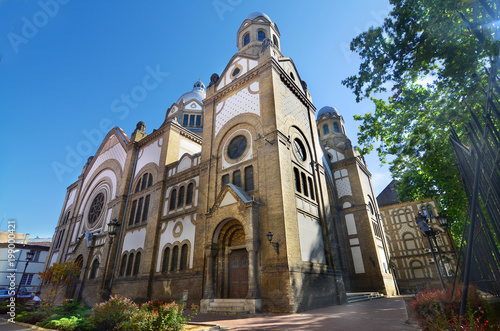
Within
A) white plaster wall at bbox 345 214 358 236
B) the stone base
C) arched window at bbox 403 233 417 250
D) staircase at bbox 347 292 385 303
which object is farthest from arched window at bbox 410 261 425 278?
the stone base

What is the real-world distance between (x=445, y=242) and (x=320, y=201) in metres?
24.7

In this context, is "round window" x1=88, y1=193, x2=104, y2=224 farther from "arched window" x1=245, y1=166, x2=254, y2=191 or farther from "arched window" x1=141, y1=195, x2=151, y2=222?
"arched window" x1=245, y1=166, x2=254, y2=191

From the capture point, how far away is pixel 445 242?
30.8 m

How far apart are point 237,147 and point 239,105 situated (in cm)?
317

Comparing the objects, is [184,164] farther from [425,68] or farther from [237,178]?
[425,68]

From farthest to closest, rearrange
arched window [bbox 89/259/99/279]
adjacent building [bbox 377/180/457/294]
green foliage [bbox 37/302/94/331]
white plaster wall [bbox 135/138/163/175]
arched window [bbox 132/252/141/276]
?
adjacent building [bbox 377/180/457/294], white plaster wall [bbox 135/138/163/175], arched window [bbox 89/259/99/279], arched window [bbox 132/252/141/276], green foliage [bbox 37/302/94/331]

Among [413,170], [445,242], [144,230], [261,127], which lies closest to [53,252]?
[144,230]

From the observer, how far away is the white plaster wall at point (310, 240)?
13086 millimetres

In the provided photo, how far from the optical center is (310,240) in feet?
45.4

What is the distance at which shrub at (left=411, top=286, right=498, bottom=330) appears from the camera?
3.42 m

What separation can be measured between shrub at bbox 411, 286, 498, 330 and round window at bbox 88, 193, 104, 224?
27.0 meters

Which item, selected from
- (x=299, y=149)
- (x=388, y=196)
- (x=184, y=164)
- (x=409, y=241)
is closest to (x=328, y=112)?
(x=388, y=196)

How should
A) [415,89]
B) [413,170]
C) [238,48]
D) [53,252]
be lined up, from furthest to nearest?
[53,252] < [238,48] < [413,170] < [415,89]

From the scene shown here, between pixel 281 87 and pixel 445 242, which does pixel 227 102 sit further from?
pixel 445 242
